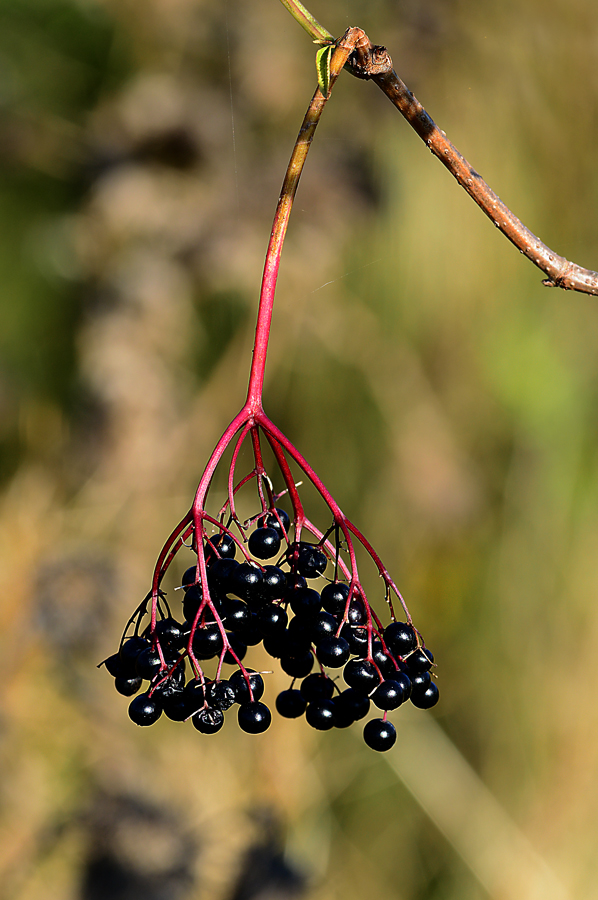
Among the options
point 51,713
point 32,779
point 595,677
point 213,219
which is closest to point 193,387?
point 213,219

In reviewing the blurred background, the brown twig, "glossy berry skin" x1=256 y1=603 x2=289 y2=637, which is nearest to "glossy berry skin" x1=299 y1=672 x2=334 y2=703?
"glossy berry skin" x1=256 y1=603 x2=289 y2=637

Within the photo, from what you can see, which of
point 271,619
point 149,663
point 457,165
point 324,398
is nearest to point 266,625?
point 271,619

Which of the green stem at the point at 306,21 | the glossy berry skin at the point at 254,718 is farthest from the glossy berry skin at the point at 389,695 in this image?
the green stem at the point at 306,21

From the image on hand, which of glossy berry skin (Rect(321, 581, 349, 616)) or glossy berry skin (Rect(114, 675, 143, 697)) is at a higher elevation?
glossy berry skin (Rect(114, 675, 143, 697))

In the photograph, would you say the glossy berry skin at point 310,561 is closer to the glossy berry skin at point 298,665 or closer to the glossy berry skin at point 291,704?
the glossy berry skin at point 298,665

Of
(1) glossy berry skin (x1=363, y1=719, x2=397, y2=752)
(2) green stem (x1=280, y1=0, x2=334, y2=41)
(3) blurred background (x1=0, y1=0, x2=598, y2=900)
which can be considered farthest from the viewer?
(3) blurred background (x1=0, y1=0, x2=598, y2=900)

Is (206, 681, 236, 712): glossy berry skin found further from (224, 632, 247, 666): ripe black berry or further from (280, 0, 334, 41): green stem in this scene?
(280, 0, 334, 41): green stem

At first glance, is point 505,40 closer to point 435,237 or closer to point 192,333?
point 435,237
